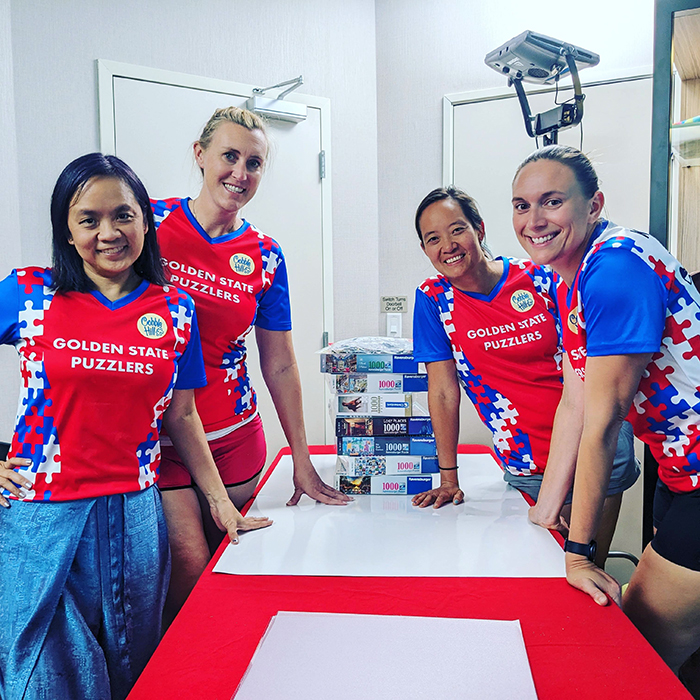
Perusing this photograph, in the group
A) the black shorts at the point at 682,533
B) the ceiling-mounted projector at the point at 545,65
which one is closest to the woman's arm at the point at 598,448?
the black shorts at the point at 682,533

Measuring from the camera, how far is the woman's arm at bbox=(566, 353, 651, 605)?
1.04 m

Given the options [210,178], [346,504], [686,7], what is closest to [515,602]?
[346,504]

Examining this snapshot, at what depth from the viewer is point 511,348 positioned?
60.7 inches

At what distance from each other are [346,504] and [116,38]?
220 centimetres

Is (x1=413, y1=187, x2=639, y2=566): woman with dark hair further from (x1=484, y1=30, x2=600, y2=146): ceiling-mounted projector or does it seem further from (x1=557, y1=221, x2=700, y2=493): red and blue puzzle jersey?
(x1=484, y1=30, x2=600, y2=146): ceiling-mounted projector

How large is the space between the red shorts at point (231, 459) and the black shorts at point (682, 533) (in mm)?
989

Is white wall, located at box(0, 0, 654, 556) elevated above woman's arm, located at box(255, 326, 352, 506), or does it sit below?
above

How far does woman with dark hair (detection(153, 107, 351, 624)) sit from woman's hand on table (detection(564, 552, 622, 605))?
0.61 metres

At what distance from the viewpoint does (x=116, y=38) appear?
2.51m

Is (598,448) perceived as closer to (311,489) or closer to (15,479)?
(311,489)

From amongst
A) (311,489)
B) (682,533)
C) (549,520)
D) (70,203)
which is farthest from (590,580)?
(70,203)

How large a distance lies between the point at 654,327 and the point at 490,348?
558 mm

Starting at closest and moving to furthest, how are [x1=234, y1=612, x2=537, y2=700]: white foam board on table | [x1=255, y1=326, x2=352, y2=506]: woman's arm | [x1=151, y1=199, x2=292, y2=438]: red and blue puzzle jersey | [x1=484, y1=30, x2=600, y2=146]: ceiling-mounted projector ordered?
1. [x1=234, y1=612, x2=537, y2=700]: white foam board on table
2. [x1=151, y1=199, x2=292, y2=438]: red and blue puzzle jersey
3. [x1=255, y1=326, x2=352, y2=506]: woman's arm
4. [x1=484, y1=30, x2=600, y2=146]: ceiling-mounted projector

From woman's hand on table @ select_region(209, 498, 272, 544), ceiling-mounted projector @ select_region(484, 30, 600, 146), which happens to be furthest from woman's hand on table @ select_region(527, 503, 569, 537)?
ceiling-mounted projector @ select_region(484, 30, 600, 146)
